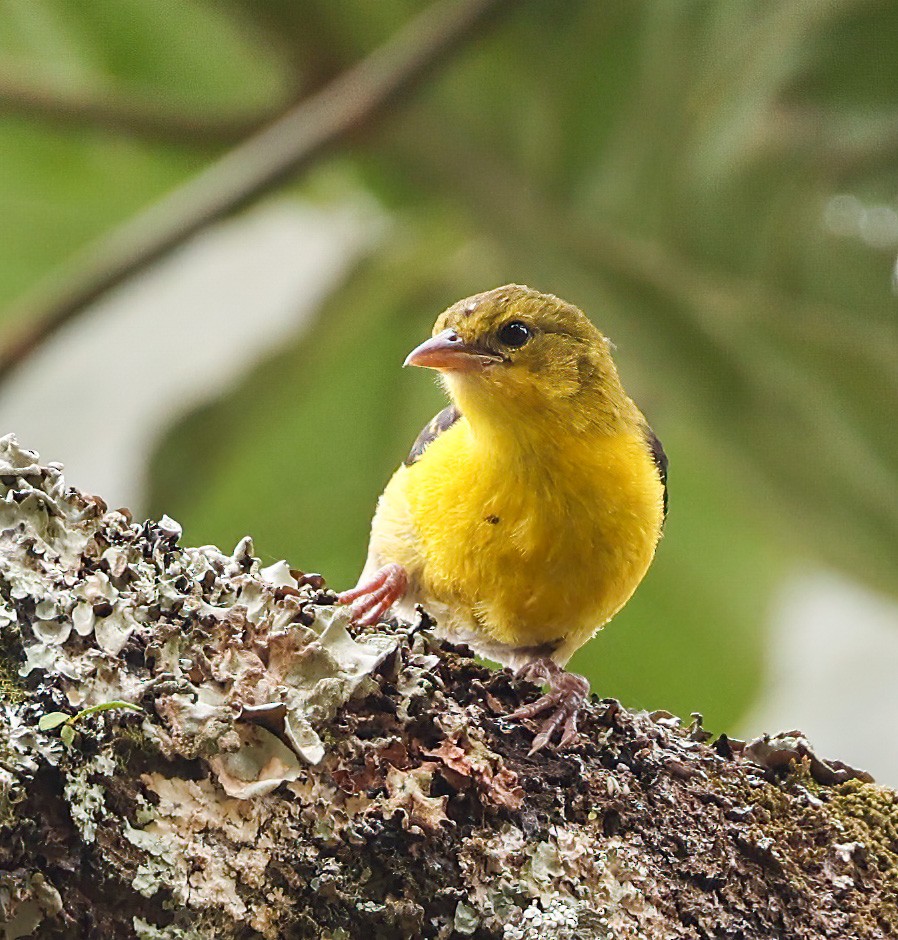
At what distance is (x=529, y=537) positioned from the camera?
333 cm

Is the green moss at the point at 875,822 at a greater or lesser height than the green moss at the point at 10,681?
greater

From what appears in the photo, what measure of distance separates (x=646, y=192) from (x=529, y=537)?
2056 mm

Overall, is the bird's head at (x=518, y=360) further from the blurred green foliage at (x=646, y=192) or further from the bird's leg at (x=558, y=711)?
the bird's leg at (x=558, y=711)

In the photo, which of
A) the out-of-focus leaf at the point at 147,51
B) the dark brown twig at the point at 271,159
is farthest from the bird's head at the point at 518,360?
the out-of-focus leaf at the point at 147,51

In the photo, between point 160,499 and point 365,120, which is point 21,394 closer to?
point 160,499

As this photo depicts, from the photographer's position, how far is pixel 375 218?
20.0 feet

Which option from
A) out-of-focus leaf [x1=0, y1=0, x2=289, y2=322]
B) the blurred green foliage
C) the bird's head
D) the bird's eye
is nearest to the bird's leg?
the bird's head

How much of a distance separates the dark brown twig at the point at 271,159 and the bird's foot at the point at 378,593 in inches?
59.6

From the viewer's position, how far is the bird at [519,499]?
334 cm

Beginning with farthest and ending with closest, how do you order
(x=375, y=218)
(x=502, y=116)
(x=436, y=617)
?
(x=375, y=218) → (x=502, y=116) → (x=436, y=617)

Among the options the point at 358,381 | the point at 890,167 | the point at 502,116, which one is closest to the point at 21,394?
the point at 358,381

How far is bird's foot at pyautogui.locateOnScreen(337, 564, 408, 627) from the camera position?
328 cm

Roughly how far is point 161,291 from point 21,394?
0.95 metres

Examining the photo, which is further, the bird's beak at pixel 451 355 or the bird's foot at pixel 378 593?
the bird's beak at pixel 451 355
